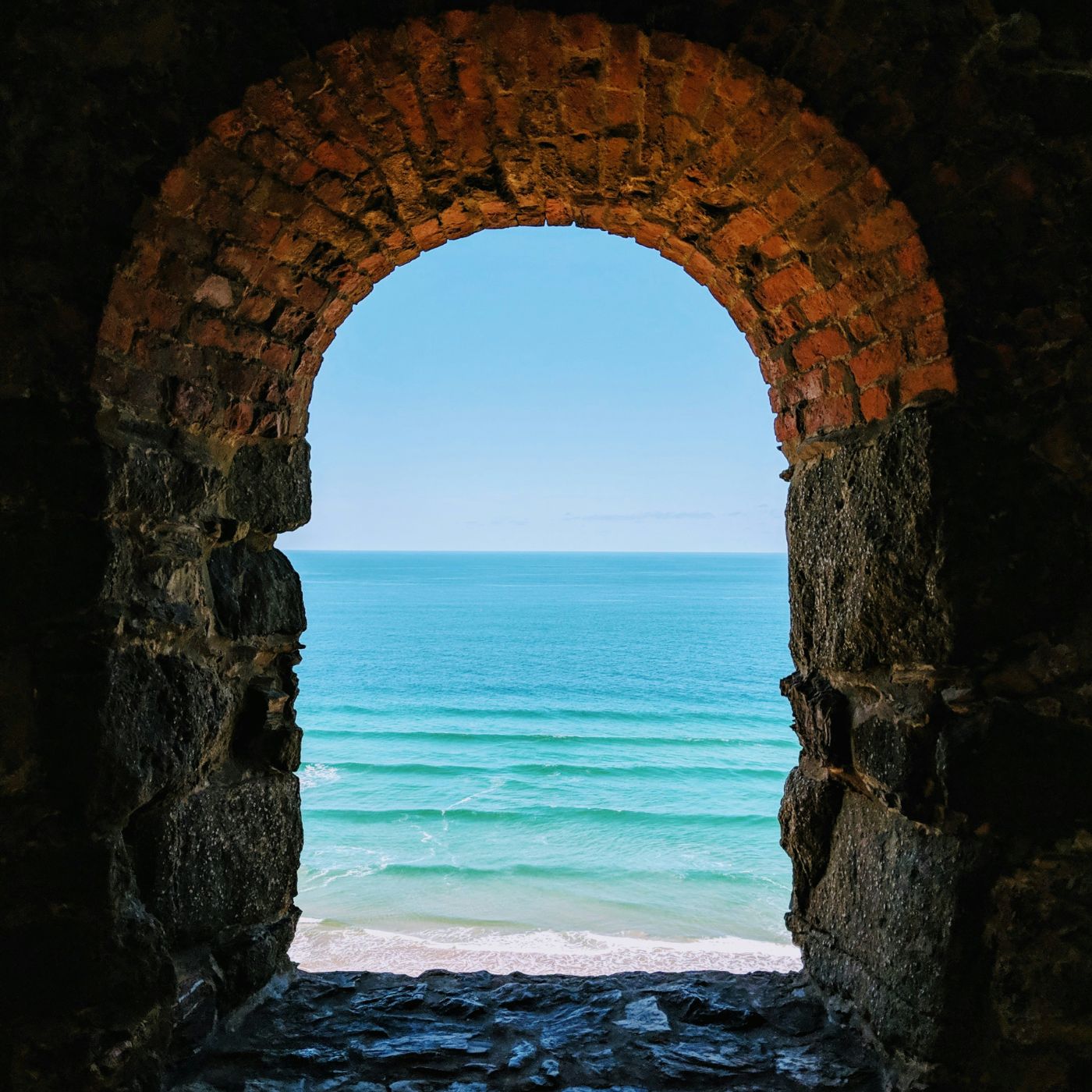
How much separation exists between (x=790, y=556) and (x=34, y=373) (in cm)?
172

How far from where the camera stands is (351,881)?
9664mm

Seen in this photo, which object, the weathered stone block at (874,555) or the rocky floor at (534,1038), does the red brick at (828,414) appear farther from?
the rocky floor at (534,1038)

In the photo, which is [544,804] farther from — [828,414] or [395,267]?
[828,414]

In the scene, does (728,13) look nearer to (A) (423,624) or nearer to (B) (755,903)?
(B) (755,903)

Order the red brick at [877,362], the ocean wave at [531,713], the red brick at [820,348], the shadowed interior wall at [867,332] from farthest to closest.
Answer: the ocean wave at [531,713]
the red brick at [820,348]
the red brick at [877,362]
the shadowed interior wall at [867,332]

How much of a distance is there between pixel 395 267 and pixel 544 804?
37.8 feet

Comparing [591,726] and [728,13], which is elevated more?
[728,13]

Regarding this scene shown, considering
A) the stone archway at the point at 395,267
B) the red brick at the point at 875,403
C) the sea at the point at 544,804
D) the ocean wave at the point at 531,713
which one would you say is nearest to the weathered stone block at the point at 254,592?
the stone archway at the point at 395,267

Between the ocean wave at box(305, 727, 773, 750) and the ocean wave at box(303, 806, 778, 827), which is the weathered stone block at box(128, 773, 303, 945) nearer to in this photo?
the ocean wave at box(303, 806, 778, 827)

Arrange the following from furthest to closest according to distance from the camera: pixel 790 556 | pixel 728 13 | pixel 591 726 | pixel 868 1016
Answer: pixel 591 726
pixel 790 556
pixel 868 1016
pixel 728 13

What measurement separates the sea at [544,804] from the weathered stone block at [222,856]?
5060 mm

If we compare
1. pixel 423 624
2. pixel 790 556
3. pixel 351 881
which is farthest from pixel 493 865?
pixel 423 624

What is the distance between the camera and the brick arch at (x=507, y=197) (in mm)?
1551

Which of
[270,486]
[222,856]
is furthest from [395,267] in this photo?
[222,856]
